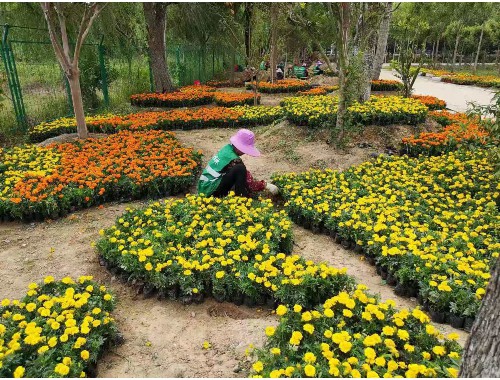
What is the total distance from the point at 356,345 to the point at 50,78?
12508mm

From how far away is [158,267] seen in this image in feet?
12.4

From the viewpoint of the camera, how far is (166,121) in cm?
1097

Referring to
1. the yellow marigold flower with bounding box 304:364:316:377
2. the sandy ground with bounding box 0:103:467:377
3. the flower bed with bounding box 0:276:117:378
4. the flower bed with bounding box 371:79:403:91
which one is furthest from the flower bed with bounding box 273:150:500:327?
the flower bed with bounding box 371:79:403:91

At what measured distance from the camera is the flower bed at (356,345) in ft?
8.05

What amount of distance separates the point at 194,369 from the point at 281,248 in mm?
2131

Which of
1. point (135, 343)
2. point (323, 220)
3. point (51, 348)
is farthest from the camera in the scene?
point (323, 220)

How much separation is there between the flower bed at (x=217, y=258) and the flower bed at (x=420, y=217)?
0.80 m

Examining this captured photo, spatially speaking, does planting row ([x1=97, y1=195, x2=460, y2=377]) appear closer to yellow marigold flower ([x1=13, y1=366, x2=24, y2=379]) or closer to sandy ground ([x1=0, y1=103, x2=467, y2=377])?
sandy ground ([x1=0, y1=103, x2=467, y2=377])

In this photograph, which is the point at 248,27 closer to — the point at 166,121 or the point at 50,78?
the point at 166,121

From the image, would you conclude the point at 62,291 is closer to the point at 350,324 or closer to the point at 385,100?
the point at 350,324

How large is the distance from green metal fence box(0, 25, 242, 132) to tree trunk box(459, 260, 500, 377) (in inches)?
414

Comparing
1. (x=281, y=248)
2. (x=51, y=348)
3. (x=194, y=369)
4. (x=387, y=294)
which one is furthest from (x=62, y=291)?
(x=387, y=294)

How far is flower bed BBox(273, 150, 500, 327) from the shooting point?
3.60 m

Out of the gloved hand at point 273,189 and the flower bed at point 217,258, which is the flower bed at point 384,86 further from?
the flower bed at point 217,258
